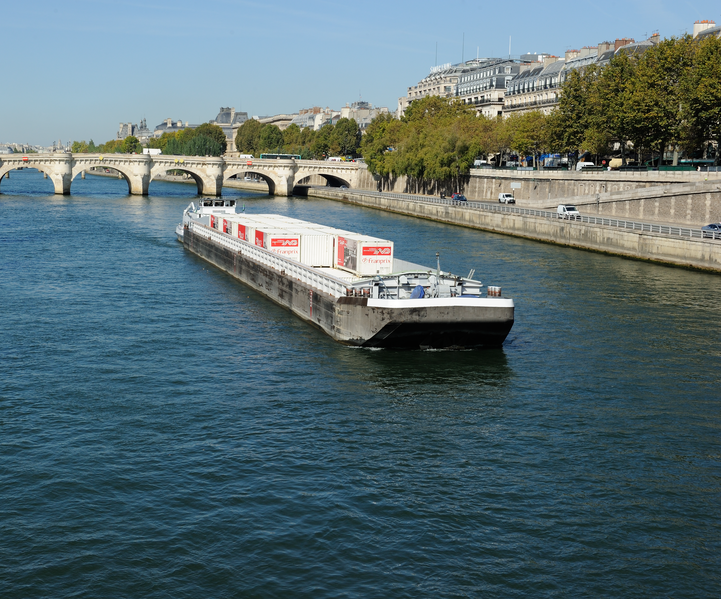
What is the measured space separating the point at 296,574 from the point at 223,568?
1.43 metres

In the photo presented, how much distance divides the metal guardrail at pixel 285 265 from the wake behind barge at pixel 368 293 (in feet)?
0.15

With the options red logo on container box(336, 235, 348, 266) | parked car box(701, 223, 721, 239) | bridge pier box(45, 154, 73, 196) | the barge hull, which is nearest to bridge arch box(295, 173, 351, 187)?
bridge pier box(45, 154, 73, 196)

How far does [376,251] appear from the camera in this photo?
38062mm

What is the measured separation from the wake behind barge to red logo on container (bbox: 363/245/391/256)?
4 centimetres

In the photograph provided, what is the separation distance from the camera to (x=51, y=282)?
1902 inches

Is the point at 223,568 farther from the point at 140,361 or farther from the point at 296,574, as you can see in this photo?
the point at 140,361

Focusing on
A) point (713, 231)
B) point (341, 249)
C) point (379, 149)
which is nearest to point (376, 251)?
point (341, 249)

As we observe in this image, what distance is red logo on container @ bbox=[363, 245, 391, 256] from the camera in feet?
125

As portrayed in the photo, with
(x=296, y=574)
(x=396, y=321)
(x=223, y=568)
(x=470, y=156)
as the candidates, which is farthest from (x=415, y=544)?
(x=470, y=156)

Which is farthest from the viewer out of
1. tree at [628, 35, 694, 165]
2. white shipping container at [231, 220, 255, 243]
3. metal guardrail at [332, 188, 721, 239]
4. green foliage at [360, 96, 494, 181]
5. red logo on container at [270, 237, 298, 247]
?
green foliage at [360, 96, 494, 181]

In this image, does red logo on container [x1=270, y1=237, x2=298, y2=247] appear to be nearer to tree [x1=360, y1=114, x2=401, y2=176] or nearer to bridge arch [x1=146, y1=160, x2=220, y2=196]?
tree [x1=360, y1=114, x2=401, y2=176]

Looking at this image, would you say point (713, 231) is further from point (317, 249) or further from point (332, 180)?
point (332, 180)

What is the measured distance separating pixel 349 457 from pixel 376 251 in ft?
57.2

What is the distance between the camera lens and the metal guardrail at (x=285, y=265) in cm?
3439
